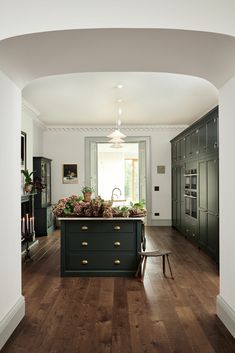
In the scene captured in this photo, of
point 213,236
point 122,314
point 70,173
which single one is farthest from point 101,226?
point 70,173

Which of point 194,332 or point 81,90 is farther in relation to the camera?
point 81,90

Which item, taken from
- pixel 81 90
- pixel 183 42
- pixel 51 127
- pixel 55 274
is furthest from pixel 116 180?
pixel 183 42

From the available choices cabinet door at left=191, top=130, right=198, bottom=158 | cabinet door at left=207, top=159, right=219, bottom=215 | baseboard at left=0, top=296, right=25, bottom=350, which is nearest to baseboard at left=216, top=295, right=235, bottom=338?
baseboard at left=0, top=296, right=25, bottom=350

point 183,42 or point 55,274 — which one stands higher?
point 183,42

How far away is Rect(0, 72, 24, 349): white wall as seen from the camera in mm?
2631

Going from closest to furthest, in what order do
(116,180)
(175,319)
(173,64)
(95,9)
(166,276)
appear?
1. (95,9)
2. (173,64)
3. (175,319)
4. (166,276)
5. (116,180)

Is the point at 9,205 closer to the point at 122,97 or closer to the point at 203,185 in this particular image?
the point at 203,185

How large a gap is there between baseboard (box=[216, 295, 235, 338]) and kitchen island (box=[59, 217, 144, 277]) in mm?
1580

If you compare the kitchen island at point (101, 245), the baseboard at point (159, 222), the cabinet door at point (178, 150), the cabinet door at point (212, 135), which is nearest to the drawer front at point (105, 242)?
the kitchen island at point (101, 245)

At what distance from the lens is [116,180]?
43.9ft

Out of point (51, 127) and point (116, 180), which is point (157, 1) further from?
point (116, 180)

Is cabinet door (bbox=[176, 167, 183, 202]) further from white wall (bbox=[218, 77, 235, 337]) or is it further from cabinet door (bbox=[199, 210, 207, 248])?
white wall (bbox=[218, 77, 235, 337])

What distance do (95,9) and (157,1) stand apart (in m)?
0.42

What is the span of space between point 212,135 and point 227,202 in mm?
2453
